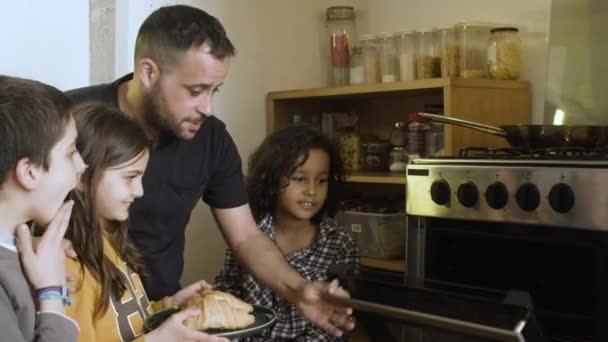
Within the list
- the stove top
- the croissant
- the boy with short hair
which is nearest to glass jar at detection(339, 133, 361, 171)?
the stove top

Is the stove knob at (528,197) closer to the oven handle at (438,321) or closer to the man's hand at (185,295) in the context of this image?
the oven handle at (438,321)

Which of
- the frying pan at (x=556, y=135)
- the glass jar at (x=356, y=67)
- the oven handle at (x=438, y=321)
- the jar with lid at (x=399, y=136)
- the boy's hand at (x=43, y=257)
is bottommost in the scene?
the oven handle at (x=438, y=321)

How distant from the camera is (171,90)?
53.2 inches

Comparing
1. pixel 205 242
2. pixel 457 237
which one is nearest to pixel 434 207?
pixel 457 237

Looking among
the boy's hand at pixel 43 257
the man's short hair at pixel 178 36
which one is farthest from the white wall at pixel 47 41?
the boy's hand at pixel 43 257

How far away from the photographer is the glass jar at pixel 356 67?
2.21 metres

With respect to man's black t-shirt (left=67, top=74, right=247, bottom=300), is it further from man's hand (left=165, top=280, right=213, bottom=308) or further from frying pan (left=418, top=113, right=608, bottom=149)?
frying pan (left=418, top=113, right=608, bottom=149)

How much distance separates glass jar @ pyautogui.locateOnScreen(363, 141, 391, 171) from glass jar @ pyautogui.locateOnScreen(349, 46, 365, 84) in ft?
0.69

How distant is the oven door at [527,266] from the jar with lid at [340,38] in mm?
915

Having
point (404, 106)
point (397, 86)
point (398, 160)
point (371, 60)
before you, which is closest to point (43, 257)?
point (397, 86)

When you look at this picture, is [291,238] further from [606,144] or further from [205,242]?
[606,144]

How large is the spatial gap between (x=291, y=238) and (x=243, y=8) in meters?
0.83

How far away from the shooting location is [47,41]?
168 cm

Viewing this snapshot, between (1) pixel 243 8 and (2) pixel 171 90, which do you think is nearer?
(2) pixel 171 90
